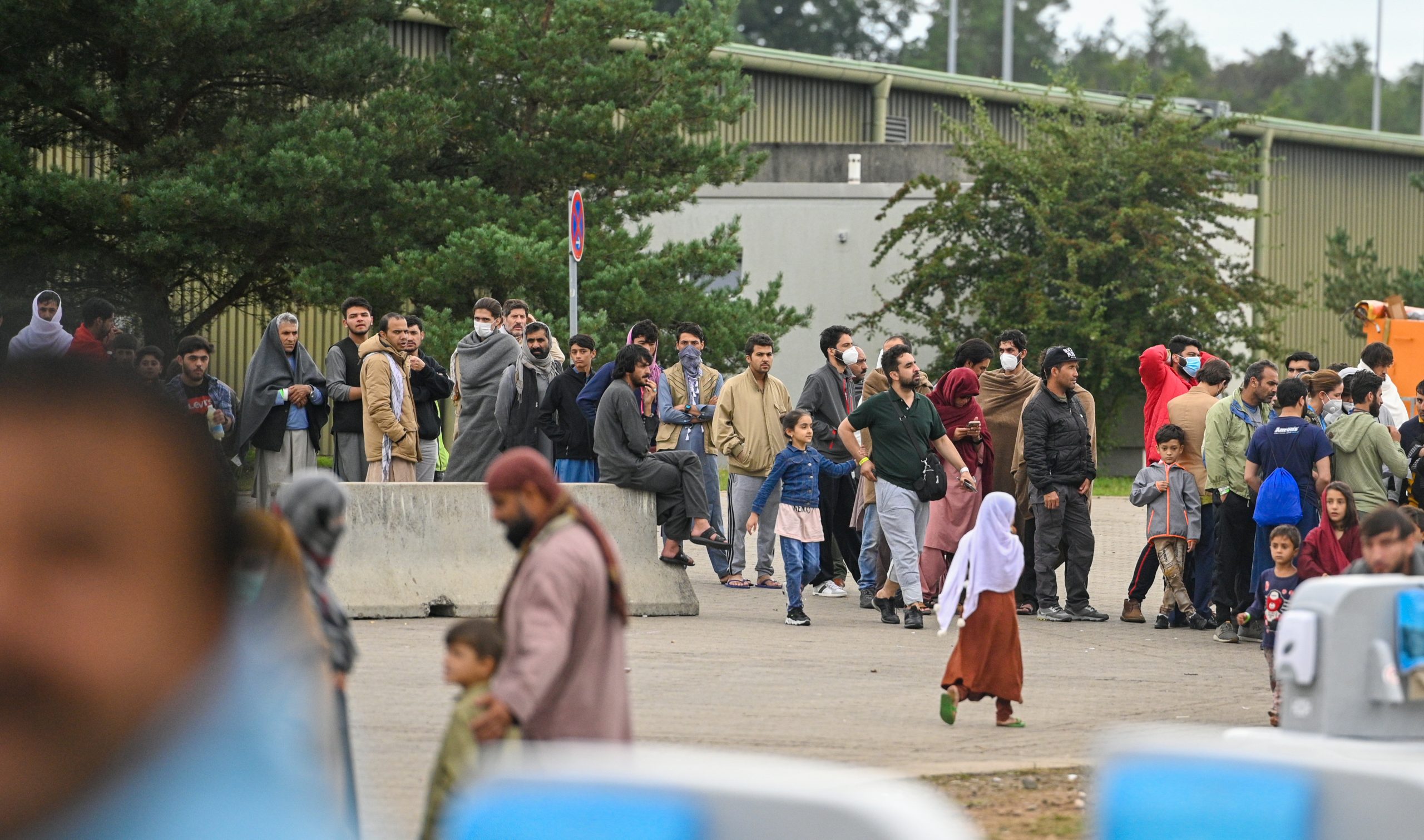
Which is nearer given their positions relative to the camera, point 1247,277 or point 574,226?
point 574,226

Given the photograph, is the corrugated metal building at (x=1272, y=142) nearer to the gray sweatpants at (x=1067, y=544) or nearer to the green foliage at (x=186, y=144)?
the green foliage at (x=186, y=144)

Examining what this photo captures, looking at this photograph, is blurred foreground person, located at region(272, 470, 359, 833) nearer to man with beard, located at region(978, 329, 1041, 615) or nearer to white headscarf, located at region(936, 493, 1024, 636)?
white headscarf, located at region(936, 493, 1024, 636)

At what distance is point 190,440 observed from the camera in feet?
6.29

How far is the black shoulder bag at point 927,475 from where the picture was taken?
1263 centimetres

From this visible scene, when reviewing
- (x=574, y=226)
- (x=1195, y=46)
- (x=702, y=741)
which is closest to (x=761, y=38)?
(x=1195, y=46)

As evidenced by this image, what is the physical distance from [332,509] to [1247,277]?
103 ft

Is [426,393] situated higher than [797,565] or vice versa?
[426,393]

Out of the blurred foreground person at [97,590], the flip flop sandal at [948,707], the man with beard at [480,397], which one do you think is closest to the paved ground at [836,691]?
the flip flop sandal at [948,707]

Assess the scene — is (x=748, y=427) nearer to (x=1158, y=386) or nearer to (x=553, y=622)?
(x=1158, y=386)

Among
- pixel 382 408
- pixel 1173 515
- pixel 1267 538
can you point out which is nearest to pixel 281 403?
pixel 382 408

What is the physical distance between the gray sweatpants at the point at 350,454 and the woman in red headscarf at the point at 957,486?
432cm

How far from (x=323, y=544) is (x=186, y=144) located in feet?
63.1

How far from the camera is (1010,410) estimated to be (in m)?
14.5

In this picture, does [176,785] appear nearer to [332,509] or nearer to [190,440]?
[190,440]
